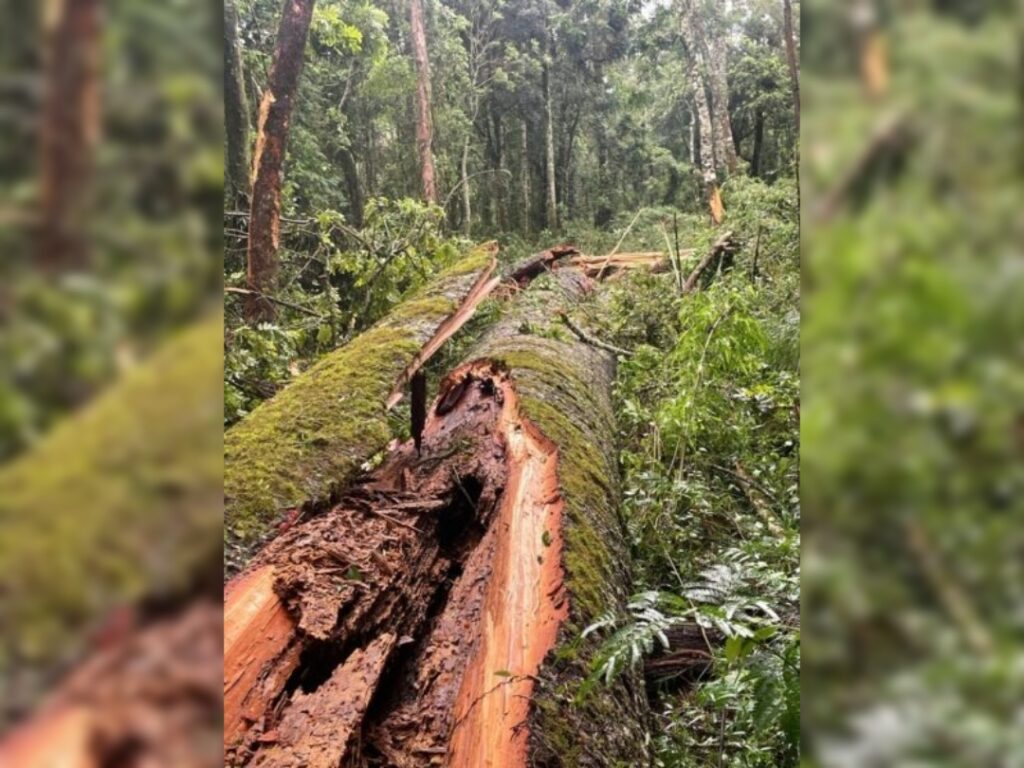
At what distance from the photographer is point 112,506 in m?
0.34

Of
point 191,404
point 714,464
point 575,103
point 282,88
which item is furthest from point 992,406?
point 575,103

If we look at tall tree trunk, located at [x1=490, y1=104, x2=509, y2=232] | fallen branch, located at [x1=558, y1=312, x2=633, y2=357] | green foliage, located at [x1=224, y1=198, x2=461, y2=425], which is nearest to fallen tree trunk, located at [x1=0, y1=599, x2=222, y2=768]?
green foliage, located at [x1=224, y1=198, x2=461, y2=425]

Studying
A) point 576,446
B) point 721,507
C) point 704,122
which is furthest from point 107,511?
point 704,122

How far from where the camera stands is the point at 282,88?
438 cm

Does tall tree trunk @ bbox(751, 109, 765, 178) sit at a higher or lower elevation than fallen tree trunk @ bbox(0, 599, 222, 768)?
higher

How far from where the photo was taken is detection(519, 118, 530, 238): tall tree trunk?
1506cm

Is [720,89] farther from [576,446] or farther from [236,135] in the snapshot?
[576,446]

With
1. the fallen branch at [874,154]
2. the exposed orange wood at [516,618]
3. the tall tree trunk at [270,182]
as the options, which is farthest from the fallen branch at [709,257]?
the fallen branch at [874,154]

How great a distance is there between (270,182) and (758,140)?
32.6 feet

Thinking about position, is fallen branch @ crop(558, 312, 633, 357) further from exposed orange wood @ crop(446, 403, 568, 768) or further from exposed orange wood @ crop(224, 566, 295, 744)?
exposed orange wood @ crop(224, 566, 295, 744)

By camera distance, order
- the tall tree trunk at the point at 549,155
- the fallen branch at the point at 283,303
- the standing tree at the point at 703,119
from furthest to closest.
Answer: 1. the tall tree trunk at the point at 549,155
2. the standing tree at the point at 703,119
3. the fallen branch at the point at 283,303

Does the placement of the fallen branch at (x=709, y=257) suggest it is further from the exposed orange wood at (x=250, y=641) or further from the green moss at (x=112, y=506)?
the green moss at (x=112, y=506)

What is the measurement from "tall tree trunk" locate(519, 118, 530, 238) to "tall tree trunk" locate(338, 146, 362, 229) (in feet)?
12.0

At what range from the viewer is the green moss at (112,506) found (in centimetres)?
32
